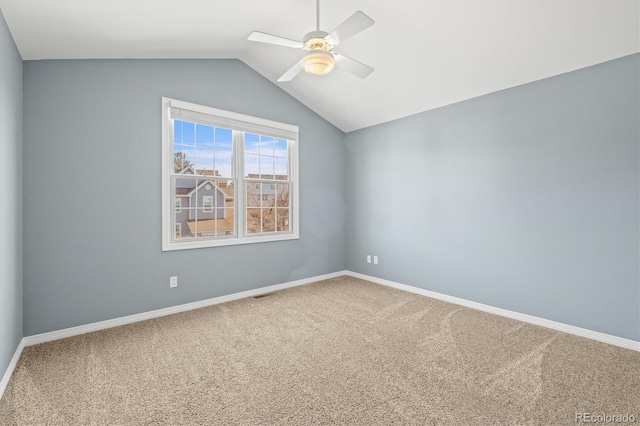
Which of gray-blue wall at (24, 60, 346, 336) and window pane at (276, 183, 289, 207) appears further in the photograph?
window pane at (276, 183, 289, 207)

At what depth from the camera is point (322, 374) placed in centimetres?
227

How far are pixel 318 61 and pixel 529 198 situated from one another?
2706 millimetres

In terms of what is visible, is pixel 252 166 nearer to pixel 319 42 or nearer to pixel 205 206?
pixel 205 206

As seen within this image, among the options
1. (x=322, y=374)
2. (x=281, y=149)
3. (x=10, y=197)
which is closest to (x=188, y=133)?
(x=281, y=149)

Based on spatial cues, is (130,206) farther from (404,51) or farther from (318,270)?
(404,51)

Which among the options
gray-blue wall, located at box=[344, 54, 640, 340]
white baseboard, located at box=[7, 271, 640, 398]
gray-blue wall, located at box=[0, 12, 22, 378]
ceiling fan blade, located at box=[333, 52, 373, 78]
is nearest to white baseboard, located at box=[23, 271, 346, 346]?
white baseboard, located at box=[7, 271, 640, 398]

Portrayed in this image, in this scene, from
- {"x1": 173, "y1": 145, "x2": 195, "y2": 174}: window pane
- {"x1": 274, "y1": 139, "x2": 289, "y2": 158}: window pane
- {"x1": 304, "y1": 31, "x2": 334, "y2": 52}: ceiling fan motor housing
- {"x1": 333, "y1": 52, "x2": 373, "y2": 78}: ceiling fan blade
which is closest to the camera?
{"x1": 304, "y1": 31, "x2": 334, "y2": 52}: ceiling fan motor housing

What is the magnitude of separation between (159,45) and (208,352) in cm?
312

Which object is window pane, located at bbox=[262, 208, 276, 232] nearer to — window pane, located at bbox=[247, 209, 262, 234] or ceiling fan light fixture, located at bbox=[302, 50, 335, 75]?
window pane, located at bbox=[247, 209, 262, 234]

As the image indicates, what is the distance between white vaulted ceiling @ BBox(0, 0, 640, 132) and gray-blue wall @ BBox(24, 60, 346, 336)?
0.26 meters

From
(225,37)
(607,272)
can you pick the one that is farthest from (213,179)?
(607,272)

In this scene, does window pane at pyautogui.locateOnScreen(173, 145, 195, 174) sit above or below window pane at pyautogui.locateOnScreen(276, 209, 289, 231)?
above

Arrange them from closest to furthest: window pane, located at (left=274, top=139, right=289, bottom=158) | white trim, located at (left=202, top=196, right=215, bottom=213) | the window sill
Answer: the window sill → white trim, located at (left=202, top=196, right=215, bottom=213) → window pane, located at (left=274, top=139, right=289, bottom=158)

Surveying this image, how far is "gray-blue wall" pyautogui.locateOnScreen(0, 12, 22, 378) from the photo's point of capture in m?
2.15
